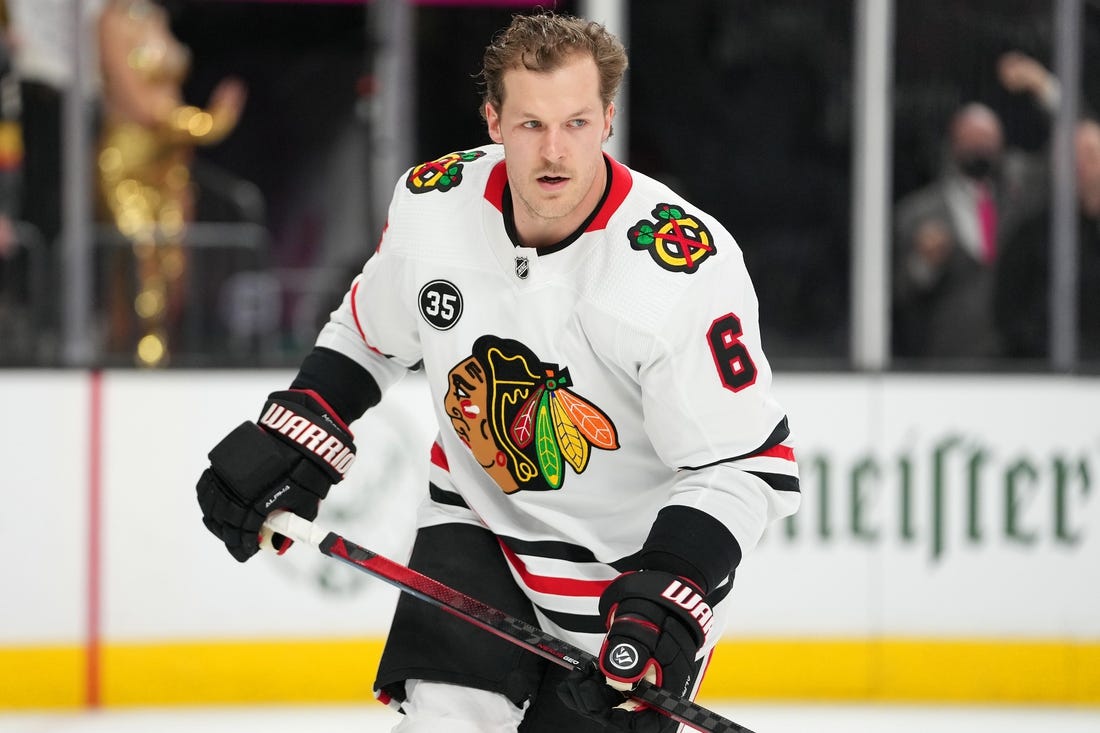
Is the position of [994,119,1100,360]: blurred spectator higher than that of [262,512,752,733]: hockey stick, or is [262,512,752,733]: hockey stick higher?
[994,119,1100,360]: blurred spectator

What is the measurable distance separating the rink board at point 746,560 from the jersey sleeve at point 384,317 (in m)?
1.53

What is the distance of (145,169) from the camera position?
4301mm

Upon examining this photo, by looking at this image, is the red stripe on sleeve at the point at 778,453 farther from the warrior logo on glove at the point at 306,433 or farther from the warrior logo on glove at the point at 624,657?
the warrior logo on glove at the point at 306,433

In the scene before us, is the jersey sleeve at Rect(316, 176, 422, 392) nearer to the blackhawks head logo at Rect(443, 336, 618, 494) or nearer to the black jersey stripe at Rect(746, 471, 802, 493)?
the blackhawks head logo at Rect(443, 336, 618, 494)

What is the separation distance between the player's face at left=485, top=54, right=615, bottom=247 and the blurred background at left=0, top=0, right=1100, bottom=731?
192cm

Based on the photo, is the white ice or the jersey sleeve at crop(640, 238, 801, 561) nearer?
the jersey sleeve at crop(640, 238, 801, 561)

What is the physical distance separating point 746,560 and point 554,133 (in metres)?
2.00

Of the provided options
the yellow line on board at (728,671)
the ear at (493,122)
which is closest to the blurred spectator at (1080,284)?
the yellow line on board at (728,671)

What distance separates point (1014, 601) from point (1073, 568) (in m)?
0.16

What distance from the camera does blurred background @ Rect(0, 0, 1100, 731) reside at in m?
3.58

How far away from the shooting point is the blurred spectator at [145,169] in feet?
13.1

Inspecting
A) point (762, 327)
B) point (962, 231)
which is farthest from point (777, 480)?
point (962, 231)

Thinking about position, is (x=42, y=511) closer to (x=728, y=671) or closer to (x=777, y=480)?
(x=728, y=671)

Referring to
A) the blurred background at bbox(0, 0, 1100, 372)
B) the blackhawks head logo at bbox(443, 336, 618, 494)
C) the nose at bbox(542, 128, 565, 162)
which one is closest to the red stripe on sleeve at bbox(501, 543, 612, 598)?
the blackhawks head logo at bbox(443, 336, 618, 494)
